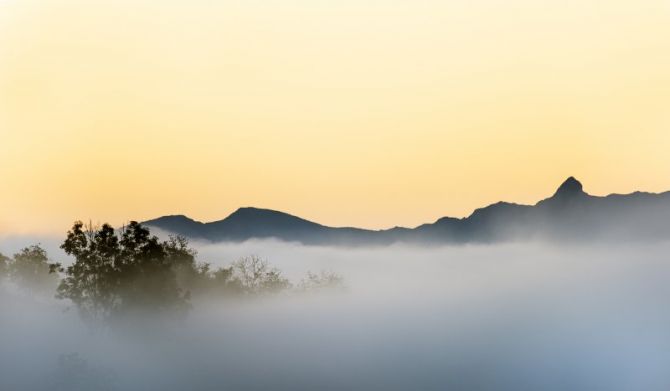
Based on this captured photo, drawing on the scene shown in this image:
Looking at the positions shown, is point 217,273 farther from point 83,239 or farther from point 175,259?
point 83,239

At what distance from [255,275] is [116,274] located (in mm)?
69787

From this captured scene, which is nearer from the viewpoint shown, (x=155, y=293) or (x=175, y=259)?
(x=155, y=293)

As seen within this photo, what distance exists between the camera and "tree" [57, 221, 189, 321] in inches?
4621

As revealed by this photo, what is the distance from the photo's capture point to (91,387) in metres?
97.4

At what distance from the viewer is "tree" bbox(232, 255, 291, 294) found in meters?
187

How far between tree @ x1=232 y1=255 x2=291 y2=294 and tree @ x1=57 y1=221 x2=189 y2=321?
202 ft

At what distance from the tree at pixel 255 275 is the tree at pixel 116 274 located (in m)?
61.5

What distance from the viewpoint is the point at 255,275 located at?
620ft

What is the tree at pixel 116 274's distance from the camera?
117 metres

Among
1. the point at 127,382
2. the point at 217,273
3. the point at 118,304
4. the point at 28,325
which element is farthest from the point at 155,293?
the point at 217,273

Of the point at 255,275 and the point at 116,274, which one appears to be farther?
the point at 255,275

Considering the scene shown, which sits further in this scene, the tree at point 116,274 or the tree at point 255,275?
the tree at point 255,275

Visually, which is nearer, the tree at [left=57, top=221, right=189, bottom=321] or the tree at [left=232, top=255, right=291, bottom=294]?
the tree at [left=57, top=221, right=189, bottom=321]

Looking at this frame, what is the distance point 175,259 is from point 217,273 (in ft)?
113
